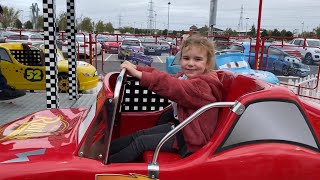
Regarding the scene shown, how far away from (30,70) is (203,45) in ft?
19.3

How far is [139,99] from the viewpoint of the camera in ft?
11.5

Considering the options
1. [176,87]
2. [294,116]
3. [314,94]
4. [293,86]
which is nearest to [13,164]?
[176,87]

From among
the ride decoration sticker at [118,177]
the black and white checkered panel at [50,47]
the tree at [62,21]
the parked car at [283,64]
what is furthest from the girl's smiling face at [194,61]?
the tree at [62,21]

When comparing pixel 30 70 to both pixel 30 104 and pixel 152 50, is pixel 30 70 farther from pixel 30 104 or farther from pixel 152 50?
pixel 152 50

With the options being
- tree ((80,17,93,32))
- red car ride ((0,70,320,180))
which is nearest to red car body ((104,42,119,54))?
red car ride ((0,70,320,180))

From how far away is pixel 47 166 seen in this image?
1894 millimetres

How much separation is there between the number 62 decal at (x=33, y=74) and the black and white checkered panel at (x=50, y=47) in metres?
2.79

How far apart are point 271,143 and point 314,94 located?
7382 mm

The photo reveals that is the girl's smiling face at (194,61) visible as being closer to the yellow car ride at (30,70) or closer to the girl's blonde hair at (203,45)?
the girl's blonde hair at (203,45)

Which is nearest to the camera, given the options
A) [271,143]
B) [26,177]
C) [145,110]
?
[26,177]

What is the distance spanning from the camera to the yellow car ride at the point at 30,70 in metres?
7.30

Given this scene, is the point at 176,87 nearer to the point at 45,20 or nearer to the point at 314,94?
the point at 45,20

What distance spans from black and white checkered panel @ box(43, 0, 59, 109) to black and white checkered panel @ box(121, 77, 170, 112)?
5.43 feet

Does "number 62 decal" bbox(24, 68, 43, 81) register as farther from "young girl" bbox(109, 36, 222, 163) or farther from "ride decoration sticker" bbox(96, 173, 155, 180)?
"ride decoration sticker" bbox(96, 173, 155, 180)
